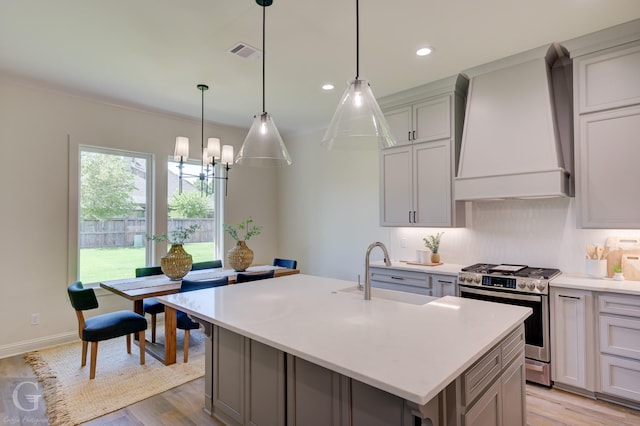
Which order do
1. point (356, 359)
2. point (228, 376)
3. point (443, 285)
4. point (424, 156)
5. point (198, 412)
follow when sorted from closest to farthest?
point (356, 359) < point (228, 376) < point (198, 412) < point (443, 285) < point (424, 156)

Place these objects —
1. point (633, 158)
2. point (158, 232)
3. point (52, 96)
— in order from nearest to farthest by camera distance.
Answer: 1. point (633, 158)
2. point (52, 96)
3. point (158, 232)

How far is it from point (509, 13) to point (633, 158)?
4.87ft

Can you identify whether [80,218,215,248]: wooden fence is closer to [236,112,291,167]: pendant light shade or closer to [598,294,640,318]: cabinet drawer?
[236,112,291,167]: pendant light shade

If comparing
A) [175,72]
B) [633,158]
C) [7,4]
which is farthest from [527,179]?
[7,4]

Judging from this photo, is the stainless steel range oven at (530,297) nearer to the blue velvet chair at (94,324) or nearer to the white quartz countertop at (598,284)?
the white quartz countertop at (598,284)

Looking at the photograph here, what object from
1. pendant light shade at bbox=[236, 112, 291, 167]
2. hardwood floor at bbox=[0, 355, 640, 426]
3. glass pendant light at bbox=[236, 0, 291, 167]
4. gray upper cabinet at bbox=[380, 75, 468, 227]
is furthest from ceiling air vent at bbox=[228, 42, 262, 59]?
hardwood floor at bbox=[0, 355, 640, 426]

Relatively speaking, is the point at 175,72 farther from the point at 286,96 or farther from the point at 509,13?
the point at 509,13

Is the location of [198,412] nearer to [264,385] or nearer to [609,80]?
[264,385]

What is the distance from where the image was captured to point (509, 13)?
245 centimetres

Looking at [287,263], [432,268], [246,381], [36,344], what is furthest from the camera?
[287,263]

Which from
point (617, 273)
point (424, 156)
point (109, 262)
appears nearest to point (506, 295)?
point (617, 273)

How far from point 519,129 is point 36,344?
17.7 feet

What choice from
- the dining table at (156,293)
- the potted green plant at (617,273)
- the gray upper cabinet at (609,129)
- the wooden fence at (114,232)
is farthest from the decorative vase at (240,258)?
the potted green plant at (617,273)

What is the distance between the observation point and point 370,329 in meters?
1.62
